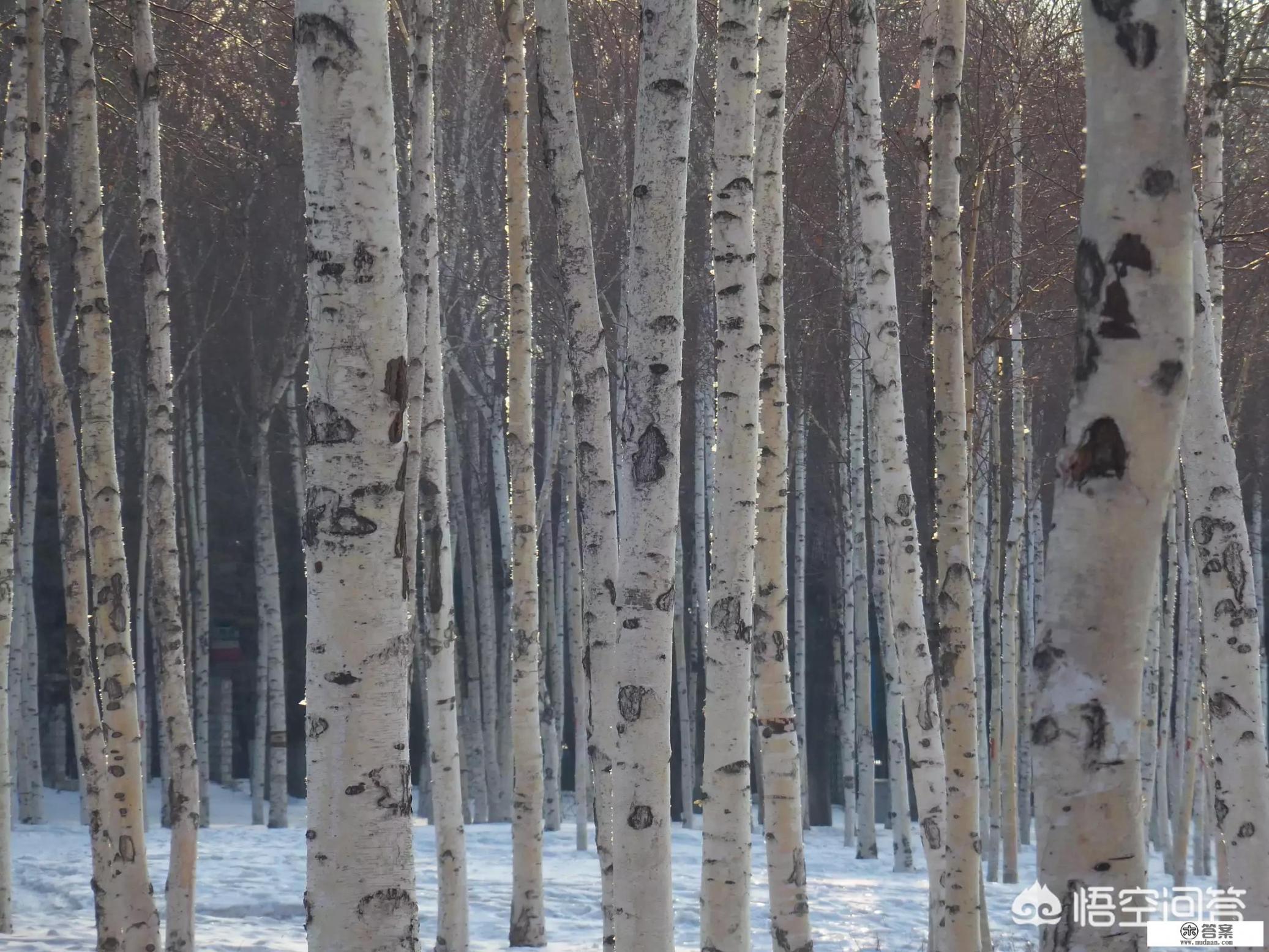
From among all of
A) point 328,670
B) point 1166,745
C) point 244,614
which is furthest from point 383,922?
point 244,614

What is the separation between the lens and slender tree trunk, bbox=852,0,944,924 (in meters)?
5.49

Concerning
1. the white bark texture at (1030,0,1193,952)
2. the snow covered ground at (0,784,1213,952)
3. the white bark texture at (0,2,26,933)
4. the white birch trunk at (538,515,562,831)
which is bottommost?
the snow covered ground at (0,784,1213,952)

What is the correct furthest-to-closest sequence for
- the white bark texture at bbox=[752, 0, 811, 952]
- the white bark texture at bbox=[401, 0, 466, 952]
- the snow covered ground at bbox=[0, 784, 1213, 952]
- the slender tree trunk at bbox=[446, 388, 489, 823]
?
1. the slender tree trunk at bbox=[446, 388, 489, 823]
2. the snow covered ground at bbox=[0, 784, 1213, 952]
3. the white bark texture at bbox=[401, 0, 466, 952]
4. the white bark texture at bbox=[752, 0, 811, 952]

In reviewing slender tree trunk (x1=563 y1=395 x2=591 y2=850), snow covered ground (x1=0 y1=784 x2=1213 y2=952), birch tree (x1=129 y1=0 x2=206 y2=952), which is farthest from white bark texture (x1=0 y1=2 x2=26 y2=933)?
slender tree trunk (x1=563 y1=395 x2=591 y2=850)

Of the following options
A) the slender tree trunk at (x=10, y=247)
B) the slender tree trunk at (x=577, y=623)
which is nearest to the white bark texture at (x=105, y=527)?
the slender tree trunk at (x=10, y=247)

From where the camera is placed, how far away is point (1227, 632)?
493 centimetres

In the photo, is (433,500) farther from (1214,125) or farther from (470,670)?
(470,670)

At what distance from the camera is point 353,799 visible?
2.72 meters

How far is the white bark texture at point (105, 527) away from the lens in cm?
566

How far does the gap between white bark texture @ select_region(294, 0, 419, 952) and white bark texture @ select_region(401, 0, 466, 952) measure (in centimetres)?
375

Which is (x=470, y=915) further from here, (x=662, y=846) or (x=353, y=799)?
(x=353, y=799)

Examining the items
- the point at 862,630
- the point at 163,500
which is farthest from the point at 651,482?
the point at 862,630

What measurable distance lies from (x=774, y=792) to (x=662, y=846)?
4.77 ft

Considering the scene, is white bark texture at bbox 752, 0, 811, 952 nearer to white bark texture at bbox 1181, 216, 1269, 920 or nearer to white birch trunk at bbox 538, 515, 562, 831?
white bark texture at bbox 1181, 216, 1269, 920
